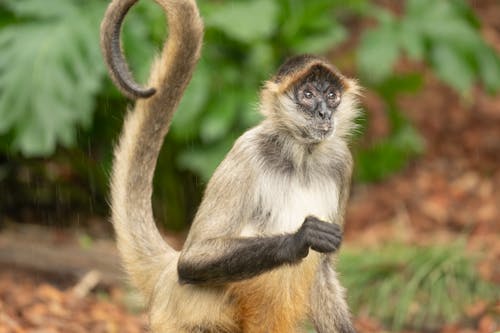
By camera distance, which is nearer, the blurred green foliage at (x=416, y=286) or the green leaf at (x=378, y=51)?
the blurred green foliage at (x=416, y=286)

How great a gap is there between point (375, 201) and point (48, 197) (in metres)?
4.00

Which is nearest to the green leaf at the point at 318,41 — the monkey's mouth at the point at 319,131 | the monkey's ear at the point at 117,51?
the monkey's mouth at the point at 319,131

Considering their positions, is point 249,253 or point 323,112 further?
point 323,112

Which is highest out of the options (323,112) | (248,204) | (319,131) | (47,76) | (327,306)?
(47,76)

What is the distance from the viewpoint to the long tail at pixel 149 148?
6.02 m

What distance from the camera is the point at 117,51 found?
18.6ft

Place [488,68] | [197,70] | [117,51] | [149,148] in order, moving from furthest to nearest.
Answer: [488,68], [197,70], [149,148], [117,51]

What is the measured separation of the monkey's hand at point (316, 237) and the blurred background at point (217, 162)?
108 inches

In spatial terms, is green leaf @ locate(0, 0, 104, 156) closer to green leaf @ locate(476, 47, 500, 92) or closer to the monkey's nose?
the monkey's nose

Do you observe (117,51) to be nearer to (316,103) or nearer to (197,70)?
(316,103)

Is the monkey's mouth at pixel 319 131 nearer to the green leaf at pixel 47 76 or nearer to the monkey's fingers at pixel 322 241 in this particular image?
the monkey's fingers at pixel 322 241

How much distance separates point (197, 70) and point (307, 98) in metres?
3.74

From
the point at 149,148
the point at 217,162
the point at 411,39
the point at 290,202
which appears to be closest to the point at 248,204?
the point at 290,202

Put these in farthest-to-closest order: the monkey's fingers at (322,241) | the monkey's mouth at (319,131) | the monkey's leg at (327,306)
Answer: the monkey's leg at (327,306) → the monkey's mouth at (319,131) → the monkey's fingers at (322,241)
